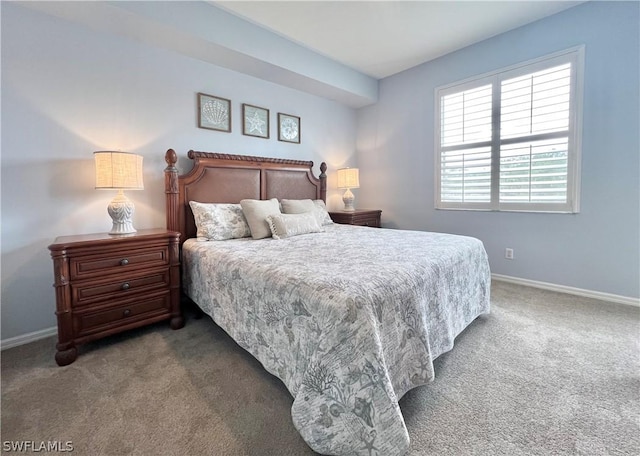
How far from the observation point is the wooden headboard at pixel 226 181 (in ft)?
8.78

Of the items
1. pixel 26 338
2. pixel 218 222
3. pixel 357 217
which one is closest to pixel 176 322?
pixel 218 222

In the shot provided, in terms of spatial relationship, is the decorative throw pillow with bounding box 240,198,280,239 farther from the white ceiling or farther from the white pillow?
the white ceiling

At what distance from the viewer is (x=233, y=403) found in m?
1.47

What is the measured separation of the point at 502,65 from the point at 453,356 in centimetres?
316

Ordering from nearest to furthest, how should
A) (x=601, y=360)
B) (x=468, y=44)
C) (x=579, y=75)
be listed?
(x=601, y=360) → (x=579, y=75) → (x=468, y=44)

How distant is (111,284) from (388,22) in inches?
133

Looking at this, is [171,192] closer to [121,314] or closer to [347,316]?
[121,314]

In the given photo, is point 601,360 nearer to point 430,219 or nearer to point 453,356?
point 453,356

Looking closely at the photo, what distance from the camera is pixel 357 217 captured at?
3.91m

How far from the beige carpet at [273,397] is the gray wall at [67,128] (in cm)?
71

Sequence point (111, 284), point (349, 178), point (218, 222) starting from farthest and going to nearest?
point (349, 178) < point (218, 222) < point (111, 284)

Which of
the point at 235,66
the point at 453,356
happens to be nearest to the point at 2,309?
the point at 235,66

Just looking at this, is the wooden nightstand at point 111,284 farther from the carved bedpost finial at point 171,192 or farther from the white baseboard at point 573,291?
the white baseboard at point 573,291

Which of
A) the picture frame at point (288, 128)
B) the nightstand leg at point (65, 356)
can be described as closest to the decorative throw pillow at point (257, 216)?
the picture frame at point (288, 128)
